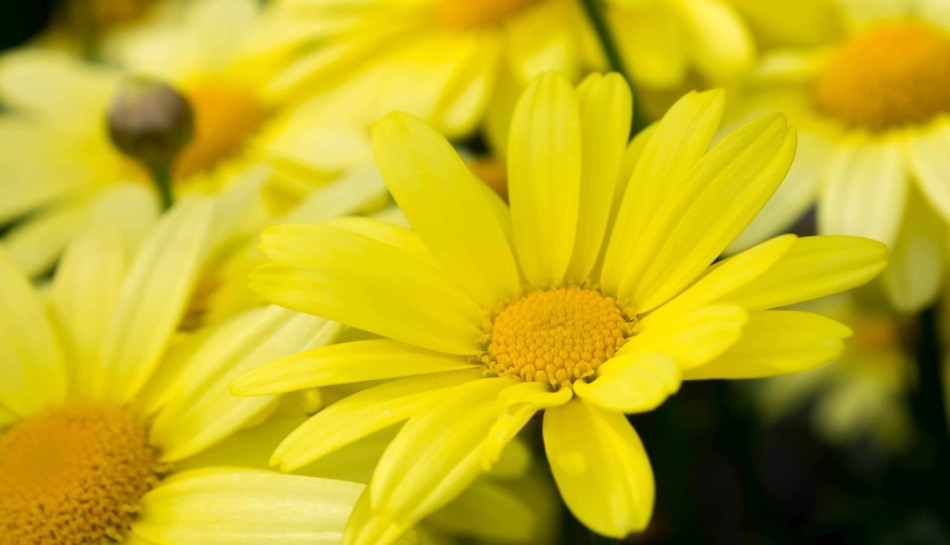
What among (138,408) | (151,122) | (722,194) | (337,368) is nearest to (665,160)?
(722,194)

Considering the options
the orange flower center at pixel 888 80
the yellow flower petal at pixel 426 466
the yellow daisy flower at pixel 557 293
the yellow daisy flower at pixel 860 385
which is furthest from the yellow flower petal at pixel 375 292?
the yellow daisy flower at pixel 860 385

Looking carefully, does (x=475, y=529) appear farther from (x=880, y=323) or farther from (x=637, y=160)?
(x=880, y=323)

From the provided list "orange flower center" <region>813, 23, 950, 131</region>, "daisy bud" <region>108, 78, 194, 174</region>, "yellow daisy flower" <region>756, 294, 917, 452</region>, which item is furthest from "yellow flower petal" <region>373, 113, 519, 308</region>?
"yellow daisy flower" <region>756, 294, 917, 452</region>

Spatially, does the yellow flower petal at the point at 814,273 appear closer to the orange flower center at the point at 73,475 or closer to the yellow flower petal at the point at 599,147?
the yellow flower petal at the point at 599,147

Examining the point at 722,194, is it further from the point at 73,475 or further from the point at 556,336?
the point at 73,475

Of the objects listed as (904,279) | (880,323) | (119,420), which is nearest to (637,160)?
(904,279)

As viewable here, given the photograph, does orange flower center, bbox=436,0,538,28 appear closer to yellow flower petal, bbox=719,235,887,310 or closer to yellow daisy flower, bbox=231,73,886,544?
yellow daisy flower, bbox=231,73,886,544
